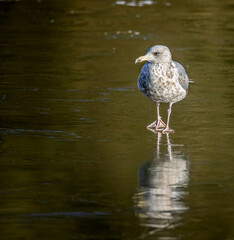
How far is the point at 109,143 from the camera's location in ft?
28.3

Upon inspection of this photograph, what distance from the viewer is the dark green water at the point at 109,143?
5.93 m

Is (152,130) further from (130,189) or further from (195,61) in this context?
(195,61)

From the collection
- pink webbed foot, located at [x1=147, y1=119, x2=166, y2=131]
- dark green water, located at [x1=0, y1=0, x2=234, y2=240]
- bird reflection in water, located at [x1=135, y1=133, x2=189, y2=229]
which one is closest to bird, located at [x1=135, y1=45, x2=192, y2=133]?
pink webbed foot, located at [x1=147, y1=119, x2=166, y2=131]

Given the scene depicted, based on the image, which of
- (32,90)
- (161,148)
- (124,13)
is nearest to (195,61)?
(32,90)

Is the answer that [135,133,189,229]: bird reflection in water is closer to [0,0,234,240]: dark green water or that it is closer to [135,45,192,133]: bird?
[0,0,234,240]: dark green water

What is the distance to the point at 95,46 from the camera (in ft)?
55.2

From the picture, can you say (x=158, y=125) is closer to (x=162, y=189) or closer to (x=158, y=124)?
(x=158, y=124)

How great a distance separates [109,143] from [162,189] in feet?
6.62

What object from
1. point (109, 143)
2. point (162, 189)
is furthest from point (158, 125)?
point (162, 189)

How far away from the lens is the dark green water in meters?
5.93

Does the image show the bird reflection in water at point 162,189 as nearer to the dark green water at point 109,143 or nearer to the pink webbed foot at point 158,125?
the dark green water at point 109,143

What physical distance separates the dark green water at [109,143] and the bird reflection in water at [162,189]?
1 cm

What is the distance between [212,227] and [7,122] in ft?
15.5

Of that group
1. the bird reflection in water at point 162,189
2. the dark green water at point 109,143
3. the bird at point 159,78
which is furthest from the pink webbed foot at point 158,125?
the bird reflection in water at point 162,189
